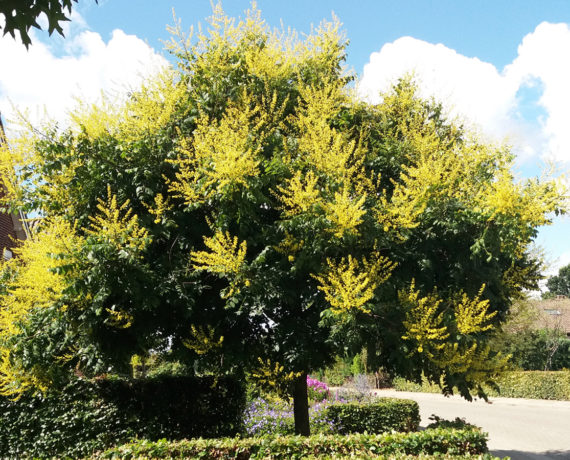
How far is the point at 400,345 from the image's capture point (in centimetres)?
582

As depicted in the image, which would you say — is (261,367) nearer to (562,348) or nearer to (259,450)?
(259,450)

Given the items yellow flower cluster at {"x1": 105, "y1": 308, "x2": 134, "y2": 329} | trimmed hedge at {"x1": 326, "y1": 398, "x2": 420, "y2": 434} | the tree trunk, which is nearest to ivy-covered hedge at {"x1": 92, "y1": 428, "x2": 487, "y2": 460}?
yellow flower cluster at {"x1": 105, "y1": 308, "x2": 134, "y2": 329}

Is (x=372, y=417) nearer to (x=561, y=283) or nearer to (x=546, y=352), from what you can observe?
(x=546, y=352)

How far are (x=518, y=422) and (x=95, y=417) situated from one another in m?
12.6

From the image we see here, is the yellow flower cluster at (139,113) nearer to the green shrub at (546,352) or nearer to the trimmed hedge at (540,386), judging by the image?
the trimmed hedge at (540,386)

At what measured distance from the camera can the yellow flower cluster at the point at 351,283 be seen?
5.36 metres

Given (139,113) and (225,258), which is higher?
Result: (139,113)

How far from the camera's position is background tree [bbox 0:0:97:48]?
3.55 m

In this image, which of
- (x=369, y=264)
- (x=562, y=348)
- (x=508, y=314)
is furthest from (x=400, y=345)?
(x=562, y=348)

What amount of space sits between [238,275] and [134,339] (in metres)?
2.27

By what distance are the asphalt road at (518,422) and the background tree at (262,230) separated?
10.4 feet

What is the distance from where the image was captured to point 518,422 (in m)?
14.5

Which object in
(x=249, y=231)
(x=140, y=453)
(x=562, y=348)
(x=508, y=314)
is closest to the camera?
(x=140, y=453)

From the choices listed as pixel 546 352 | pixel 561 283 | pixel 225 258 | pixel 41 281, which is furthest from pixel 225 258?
pixel 561 283
